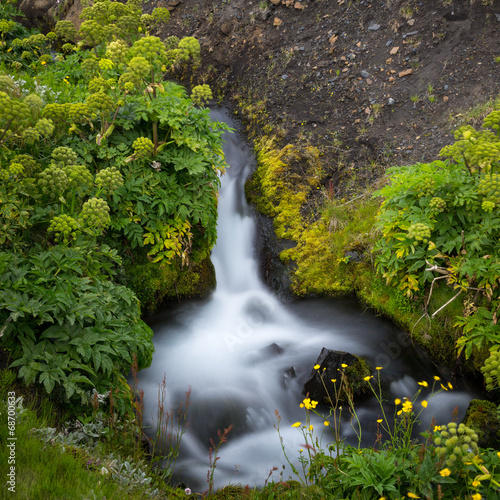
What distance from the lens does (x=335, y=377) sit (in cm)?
478

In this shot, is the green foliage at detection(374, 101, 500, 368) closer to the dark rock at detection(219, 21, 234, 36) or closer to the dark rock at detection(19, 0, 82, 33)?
the dark rock at detection(219, 21, 234, 36)

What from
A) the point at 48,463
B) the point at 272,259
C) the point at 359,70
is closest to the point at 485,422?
the point at 48,463

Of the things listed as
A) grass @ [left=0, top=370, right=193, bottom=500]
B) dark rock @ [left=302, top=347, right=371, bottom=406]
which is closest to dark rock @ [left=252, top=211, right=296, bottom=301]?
dark rock @ [left=302, top=347, right=371, bottom=406]

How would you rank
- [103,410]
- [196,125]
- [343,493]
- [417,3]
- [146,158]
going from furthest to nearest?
[417,3]
[196,125]
[146,158]
[103,410]
[343,493]

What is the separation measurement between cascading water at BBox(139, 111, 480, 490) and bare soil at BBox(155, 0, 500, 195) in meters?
2.30

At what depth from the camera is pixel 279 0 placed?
35.4ft

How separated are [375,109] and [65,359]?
719 cm

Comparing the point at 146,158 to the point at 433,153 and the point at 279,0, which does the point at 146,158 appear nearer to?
the point at 433,153

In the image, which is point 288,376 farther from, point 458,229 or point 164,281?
point 458,229

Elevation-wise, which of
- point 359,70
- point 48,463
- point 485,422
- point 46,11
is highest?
point 46,11

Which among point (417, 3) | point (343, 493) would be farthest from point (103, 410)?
point (417, 3)

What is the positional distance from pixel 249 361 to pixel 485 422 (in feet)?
8.67

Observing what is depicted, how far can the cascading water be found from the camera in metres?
4.38

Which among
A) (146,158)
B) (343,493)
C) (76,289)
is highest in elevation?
(146,158)
